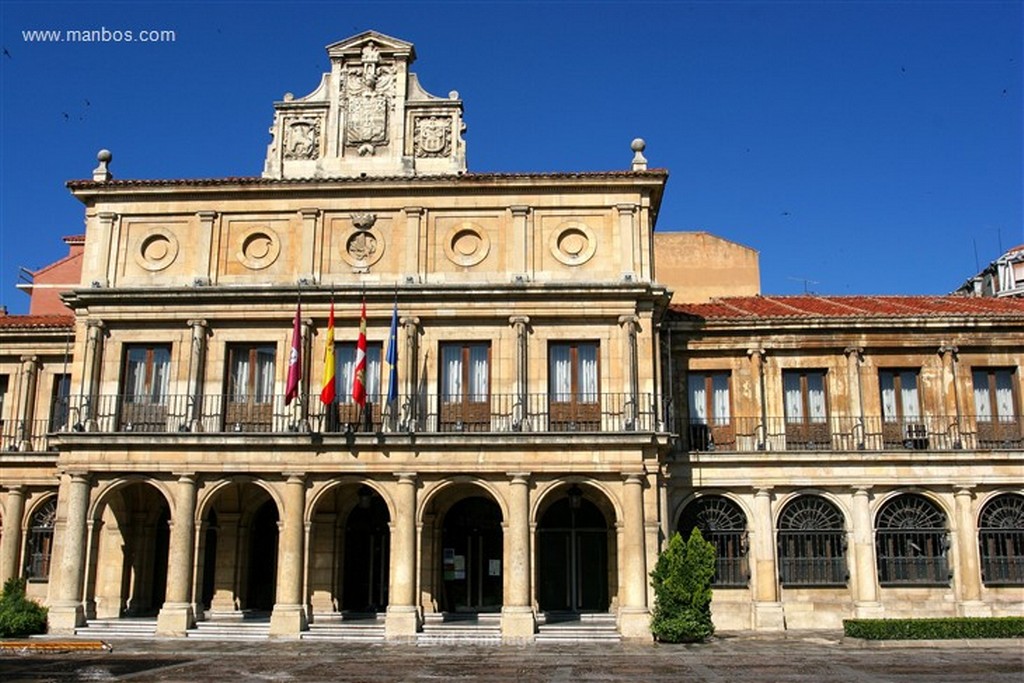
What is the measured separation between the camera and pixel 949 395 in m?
30.8

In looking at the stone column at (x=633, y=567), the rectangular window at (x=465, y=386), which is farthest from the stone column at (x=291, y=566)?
the stone column at (x=633, y=567)

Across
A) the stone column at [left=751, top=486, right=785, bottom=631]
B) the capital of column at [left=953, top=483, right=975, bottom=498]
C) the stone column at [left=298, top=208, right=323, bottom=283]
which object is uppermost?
the stone column at [left=298, top=208, right=323, bottom=283]

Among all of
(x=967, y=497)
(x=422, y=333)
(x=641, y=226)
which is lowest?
(x=967, y=497)

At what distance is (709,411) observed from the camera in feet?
103

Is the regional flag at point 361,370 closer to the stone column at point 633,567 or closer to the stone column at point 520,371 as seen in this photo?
the stone column at point 520,371

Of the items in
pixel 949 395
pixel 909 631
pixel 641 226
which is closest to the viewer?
pixel 909 631

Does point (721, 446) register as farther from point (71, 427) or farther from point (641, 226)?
point (71, 427)

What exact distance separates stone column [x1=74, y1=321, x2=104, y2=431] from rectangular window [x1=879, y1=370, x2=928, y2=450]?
904 inches

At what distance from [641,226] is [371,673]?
48.0ft

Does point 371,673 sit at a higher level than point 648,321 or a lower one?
lower

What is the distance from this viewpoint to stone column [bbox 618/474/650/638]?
26.0m

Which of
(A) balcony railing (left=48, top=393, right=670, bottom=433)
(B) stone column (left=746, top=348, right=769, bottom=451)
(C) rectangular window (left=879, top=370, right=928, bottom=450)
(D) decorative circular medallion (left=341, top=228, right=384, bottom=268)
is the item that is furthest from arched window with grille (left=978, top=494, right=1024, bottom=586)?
(D) decorative circular medallion (left=341, top=228, right=384, bottom=268)

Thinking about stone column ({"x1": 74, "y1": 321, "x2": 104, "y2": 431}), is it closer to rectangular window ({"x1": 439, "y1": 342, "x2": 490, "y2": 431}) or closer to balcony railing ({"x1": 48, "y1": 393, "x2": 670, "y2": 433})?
balcony railing ({"x1": 48, "y1": 393, "x2": 670, "y2": 433})

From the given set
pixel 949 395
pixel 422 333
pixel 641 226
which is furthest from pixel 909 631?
pixel 422 333
